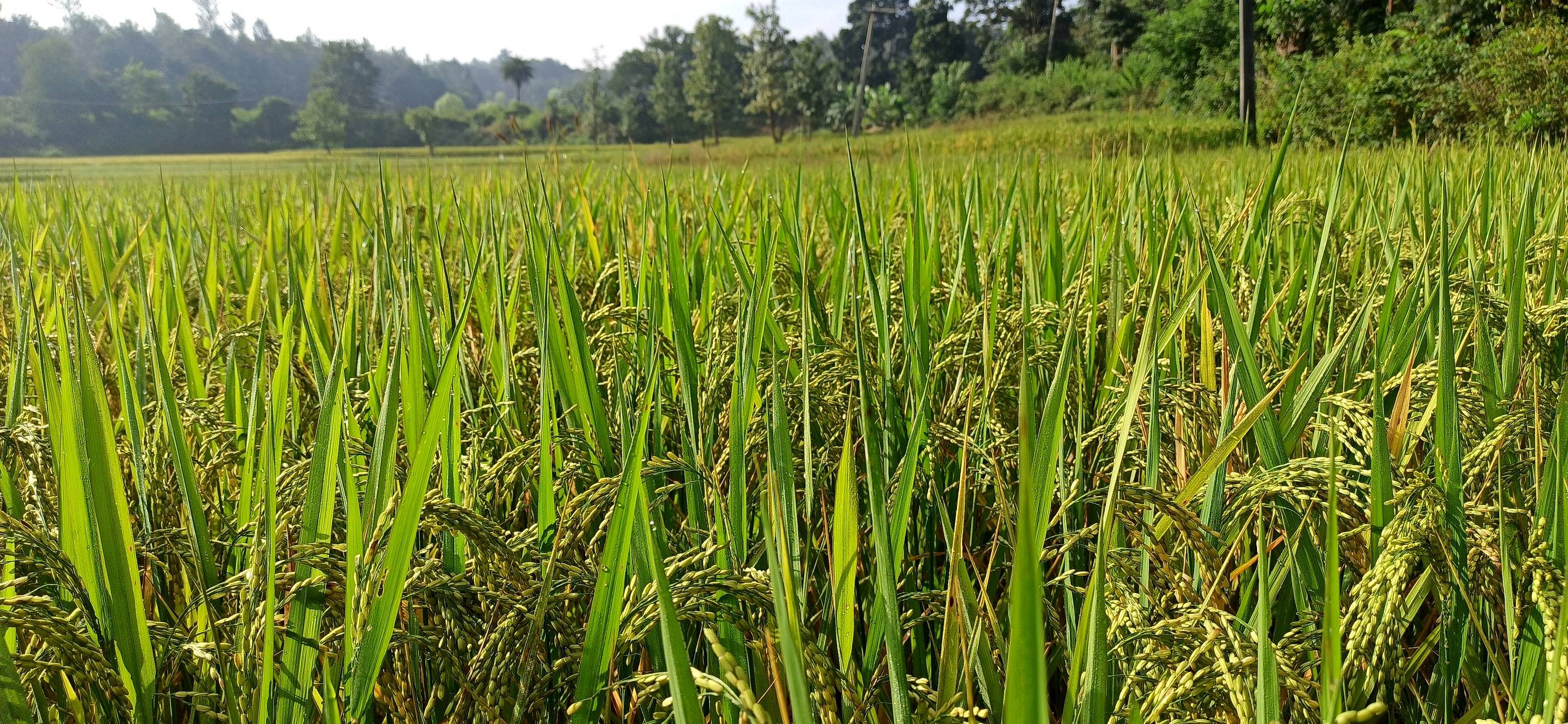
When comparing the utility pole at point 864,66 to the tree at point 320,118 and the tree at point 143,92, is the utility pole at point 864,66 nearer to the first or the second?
the tree at point 320,118

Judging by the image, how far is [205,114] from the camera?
244ft

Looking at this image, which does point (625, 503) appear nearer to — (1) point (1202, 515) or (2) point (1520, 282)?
(1) point (1202, 515)

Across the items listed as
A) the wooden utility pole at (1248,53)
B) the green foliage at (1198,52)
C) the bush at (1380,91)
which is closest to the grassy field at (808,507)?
the wooden utility pole at (1248,53)

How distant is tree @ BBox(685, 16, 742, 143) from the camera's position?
59.4 metres

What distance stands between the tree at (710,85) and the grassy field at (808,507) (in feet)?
185

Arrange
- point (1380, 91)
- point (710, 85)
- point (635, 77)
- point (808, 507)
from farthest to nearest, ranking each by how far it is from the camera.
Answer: point (635, 77), point (710, 85), point (1380, 91), point (808, 507)

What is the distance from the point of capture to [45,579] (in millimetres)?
691

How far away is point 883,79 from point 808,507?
236 ft

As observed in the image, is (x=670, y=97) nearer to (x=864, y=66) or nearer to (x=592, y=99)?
(x=592, y=99)

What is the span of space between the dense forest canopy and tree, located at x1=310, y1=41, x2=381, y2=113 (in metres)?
0.29

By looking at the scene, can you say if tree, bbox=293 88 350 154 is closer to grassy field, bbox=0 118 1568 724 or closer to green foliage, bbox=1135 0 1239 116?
green foliage, bbox=1135 0 1239 116

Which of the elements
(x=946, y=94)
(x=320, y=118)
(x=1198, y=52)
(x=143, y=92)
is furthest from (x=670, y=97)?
(x=143, y=92)

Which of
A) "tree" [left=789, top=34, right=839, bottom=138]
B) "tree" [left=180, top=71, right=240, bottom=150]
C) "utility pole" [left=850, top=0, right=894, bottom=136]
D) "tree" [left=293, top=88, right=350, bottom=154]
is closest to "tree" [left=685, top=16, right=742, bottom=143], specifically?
"tree" [left=789, top=34, right=839, bottom=138]

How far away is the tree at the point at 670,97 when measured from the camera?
64938mm
